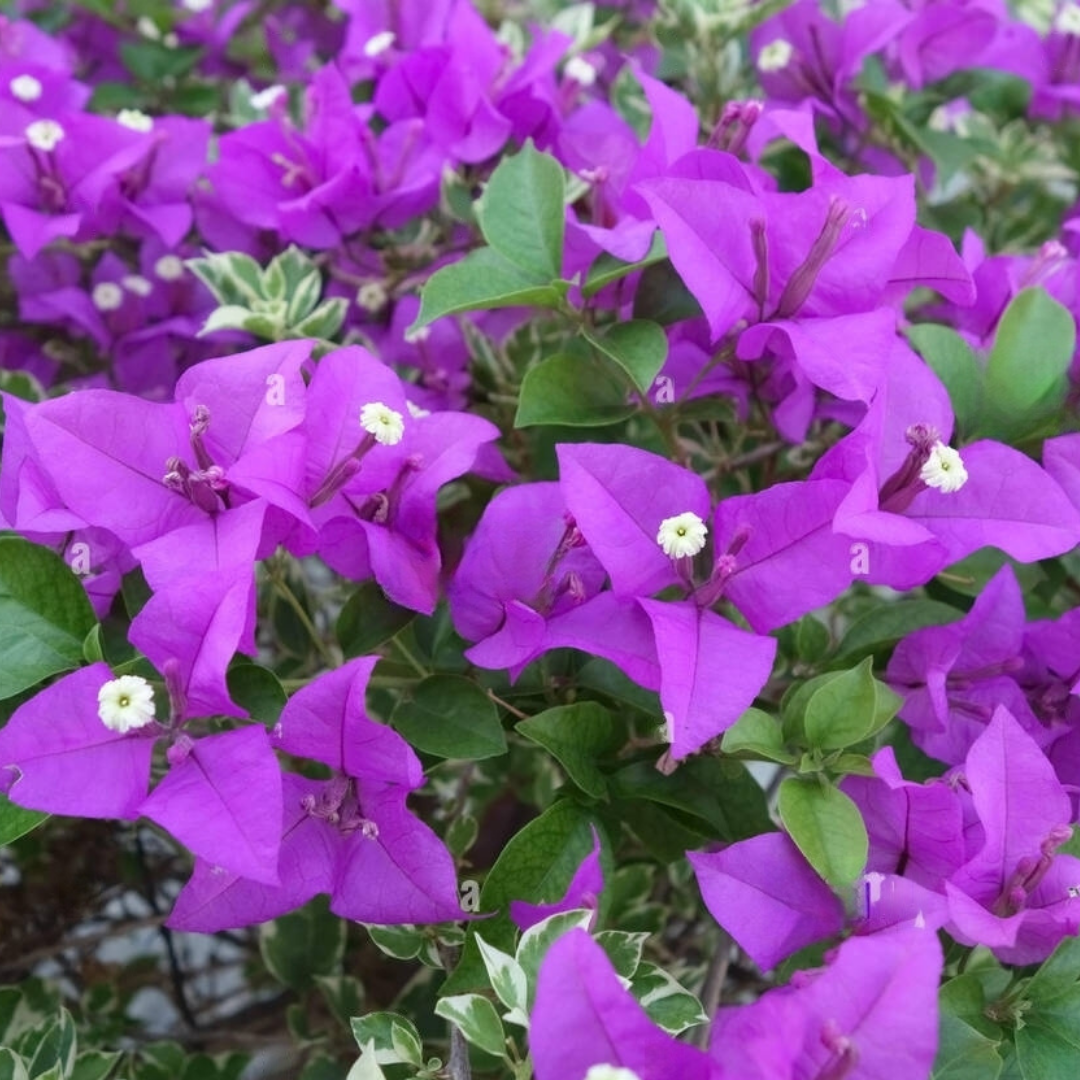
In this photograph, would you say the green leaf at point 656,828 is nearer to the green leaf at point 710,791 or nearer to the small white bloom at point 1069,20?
the green leaf at point 710,791

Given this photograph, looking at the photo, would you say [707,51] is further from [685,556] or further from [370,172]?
[685,556]

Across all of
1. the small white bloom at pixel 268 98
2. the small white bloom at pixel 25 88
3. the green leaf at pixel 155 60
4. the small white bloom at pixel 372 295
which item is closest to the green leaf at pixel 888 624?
the small white bloom at pixel 372 295

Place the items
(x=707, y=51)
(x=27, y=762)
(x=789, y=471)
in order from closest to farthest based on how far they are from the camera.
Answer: (x=27, y=762) → (x=789, y=471) → (x=707, y=51)

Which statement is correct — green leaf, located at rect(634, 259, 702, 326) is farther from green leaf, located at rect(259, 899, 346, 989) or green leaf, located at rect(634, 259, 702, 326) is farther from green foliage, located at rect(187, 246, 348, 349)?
green leaf, located at rect(259, 899, 346, 989)

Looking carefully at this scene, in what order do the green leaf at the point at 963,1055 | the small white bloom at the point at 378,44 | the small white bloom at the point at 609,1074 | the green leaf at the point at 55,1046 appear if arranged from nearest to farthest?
the small white bloom at the point at 609,1074 → the green leaf at the point at 963,1055 → the green leaf at the point at 55,1046 → the small white bloom at the point at 378,44

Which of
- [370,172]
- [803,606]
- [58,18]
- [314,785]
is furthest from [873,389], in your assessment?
[58,18]

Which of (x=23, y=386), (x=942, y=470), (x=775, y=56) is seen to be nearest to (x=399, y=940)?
(x=942, y=470)
